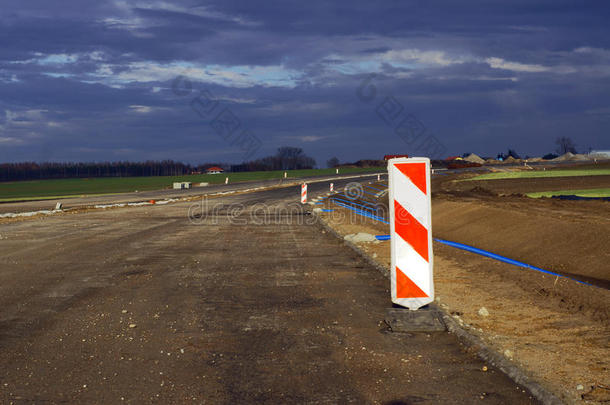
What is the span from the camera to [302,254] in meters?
13.2

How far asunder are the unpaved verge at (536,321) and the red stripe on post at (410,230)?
3.45 feet

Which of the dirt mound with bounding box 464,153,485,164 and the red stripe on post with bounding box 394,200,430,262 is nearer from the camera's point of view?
the red stripe on post with bounding box 394,200,430,262

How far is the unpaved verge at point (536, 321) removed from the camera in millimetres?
4855

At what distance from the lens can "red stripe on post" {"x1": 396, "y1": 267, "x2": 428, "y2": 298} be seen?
21.4 feet

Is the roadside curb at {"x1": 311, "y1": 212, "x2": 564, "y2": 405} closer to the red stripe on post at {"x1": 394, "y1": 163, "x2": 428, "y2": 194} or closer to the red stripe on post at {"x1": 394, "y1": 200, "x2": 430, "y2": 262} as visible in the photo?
the red stripe on post at {"x1": 394, "y1": 200, "x2": 430, "y2": 262}

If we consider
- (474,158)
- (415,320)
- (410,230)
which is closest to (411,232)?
(410,230)

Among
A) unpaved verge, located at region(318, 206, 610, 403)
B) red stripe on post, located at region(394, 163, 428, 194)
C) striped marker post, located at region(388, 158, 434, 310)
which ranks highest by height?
red stripe on post, located at region(394, 163, 428, 194)

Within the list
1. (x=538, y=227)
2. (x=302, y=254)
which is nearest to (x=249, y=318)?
(x=302, y=254)

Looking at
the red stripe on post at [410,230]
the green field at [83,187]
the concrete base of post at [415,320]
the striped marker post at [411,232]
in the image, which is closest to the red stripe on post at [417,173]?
the striped marker post at [411,232]

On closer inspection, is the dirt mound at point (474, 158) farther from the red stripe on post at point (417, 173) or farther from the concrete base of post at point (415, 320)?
the concrete base of post at point (415, 320)

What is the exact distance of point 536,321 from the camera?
275 inches

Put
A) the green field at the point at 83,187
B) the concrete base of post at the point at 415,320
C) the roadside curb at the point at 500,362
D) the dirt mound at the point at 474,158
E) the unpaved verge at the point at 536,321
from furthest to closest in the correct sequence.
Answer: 1. the dirt mound at the point at 474,158
2. the green field at the point at 83,187
3. the concrete base of post at the point at 415,320
4. the unpaved verge at the point at 536,321
5. the roadside curb at the point at 500,362

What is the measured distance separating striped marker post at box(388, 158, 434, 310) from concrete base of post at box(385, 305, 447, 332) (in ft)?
0.32

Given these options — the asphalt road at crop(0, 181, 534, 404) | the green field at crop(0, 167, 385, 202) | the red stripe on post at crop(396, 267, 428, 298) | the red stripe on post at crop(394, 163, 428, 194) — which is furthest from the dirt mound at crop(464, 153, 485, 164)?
the red stripe on post at crop(396, 267, 428, 298)
